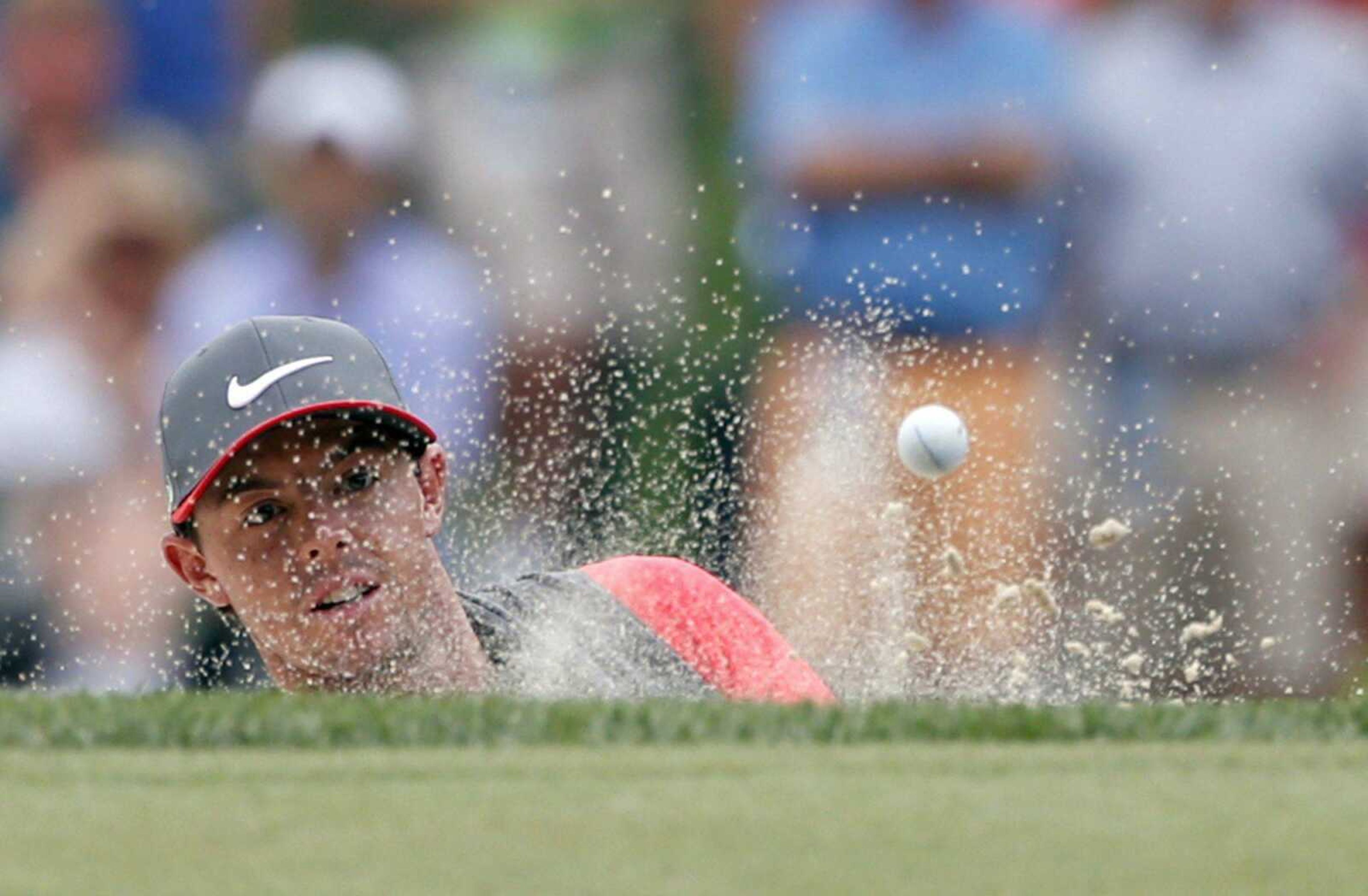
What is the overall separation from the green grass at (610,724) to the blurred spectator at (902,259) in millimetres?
2749

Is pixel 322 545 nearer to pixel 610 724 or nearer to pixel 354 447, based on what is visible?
pixel 354 447

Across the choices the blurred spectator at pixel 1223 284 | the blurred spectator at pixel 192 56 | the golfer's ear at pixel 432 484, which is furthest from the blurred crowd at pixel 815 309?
the golfer's ear at pixel 432 484

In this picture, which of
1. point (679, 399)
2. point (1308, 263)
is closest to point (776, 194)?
point (679, 399)

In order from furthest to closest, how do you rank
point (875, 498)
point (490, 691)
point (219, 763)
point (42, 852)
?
point (875, 498) < point (490, 691) < point (219, 763) < point (42, 852)

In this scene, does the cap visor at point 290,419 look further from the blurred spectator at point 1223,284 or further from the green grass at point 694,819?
the blurred spectator at point 1223,284

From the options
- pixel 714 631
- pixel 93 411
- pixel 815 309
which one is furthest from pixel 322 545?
pixel 93 411

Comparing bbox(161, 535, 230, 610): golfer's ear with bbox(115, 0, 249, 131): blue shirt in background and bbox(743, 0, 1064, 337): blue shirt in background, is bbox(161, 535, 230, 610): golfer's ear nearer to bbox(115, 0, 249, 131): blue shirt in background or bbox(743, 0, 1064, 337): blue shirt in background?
bbox(743, 0, 1064, 337): blue shirt in background

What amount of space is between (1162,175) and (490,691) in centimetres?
301

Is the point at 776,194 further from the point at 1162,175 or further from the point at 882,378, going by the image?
the point at 1162,175

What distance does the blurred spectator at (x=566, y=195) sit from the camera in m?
6.24

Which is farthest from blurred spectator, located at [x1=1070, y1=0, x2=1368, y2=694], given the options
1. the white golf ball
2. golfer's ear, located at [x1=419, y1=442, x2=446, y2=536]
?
golfer's ear, located at [x1=419, y1=442, x2=446, y2=536]

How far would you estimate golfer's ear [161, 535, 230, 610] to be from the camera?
397 centimetres

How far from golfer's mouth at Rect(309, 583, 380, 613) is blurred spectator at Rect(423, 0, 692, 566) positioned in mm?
2260

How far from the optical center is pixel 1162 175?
20.5 feet
